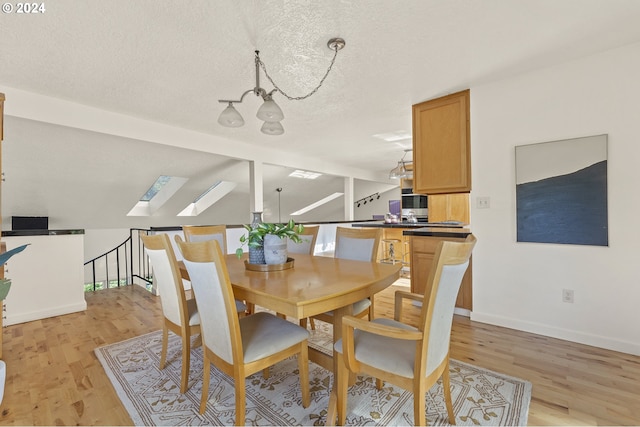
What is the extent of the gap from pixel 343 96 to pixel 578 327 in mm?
3007

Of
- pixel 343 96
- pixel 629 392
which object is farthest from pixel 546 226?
pixel 343 96

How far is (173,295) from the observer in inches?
73.0

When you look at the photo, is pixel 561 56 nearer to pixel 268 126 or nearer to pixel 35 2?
pixel 268 126

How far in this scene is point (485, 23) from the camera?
197 centimetres

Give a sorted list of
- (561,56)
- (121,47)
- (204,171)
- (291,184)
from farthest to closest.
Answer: (291,184), (204,171), (561,56), (121,47)

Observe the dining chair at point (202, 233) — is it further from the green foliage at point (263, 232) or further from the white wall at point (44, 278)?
the white wall at point (44, 278)

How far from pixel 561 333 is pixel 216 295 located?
2.87 metres

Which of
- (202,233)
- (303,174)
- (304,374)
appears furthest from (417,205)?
(304,374)

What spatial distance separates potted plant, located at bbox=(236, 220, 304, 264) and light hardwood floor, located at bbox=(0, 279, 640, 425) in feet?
3.63

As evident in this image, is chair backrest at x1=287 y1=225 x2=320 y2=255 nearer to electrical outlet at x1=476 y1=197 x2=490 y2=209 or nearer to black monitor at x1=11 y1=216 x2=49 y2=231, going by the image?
electrical outlet at x1=476 y1=197 x2=490 y2=209

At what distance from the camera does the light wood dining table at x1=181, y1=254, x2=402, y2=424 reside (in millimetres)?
1305

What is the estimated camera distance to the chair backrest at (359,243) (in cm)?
247

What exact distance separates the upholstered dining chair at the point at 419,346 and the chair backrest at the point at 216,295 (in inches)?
20.3

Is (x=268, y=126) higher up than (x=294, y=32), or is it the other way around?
(x=294, y=32)
